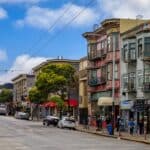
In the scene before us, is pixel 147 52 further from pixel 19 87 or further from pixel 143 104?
pixel 19 87

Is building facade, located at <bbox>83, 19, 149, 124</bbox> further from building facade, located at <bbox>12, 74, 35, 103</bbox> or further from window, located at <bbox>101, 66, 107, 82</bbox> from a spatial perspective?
building facade, located at <bbox>12, 74, 35, 103</bbox>

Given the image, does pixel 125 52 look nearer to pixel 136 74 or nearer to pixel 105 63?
pixel 136 74

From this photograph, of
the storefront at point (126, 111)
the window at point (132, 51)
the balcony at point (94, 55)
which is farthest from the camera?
the balcony at point (94, 55)

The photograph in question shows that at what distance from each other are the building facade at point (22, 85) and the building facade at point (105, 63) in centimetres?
6558

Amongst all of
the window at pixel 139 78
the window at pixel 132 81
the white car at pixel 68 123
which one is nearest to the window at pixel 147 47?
the window at pixel 139 78

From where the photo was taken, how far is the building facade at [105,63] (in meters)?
64.9

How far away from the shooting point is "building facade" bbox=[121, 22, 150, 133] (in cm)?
5569

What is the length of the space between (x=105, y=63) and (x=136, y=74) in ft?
35.3

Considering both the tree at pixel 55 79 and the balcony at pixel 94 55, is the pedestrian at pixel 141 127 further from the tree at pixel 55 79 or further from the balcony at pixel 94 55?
the tree at pixel 55 79

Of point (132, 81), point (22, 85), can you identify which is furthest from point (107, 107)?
point (22, 85)

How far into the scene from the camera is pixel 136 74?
5834 cm

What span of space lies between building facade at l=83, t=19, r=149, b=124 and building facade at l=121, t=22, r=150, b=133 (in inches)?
57.0

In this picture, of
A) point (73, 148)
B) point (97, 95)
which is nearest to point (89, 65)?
point (97, 95)

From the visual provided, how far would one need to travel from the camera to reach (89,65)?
2982 inches
